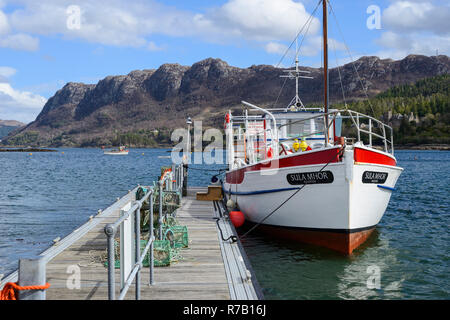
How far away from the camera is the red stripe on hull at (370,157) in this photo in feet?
30.8

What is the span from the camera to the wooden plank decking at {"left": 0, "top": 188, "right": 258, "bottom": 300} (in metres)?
6.26

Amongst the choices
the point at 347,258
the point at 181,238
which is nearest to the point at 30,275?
the point at 181,238

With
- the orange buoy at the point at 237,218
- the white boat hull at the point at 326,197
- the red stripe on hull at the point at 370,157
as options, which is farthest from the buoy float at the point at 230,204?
the red stripe on hull at the point at 370,157

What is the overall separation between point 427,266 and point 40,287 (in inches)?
414

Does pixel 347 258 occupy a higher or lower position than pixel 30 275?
lower

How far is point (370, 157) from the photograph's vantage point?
9859 millimetres

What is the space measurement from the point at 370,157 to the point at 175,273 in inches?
225

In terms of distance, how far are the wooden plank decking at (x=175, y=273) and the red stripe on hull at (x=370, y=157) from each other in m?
3.67

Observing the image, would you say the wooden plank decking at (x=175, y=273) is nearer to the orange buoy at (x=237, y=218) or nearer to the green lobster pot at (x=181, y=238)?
the green lobster pot at (x=181, y=238)

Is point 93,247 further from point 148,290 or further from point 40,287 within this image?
point 40,287

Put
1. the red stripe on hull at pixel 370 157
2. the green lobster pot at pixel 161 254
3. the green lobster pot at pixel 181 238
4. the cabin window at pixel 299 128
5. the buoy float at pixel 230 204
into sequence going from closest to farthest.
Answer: the green lobster pot at pixel 161 254 < the green lobster pot at pixel 181 238 < the red stripe on hull at pixel 370 157 < the buoy float at pixel 230 204 < the cabin window at pixel 299 128

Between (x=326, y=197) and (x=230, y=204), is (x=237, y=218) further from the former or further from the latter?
(x=326, y=197)

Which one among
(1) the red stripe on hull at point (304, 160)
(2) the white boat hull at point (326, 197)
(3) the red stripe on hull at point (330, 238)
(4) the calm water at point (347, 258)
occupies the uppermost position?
(1) the red stripe on hull at point (304, 160)

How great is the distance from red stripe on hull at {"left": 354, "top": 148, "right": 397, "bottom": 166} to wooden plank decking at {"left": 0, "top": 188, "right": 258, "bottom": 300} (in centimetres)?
367
